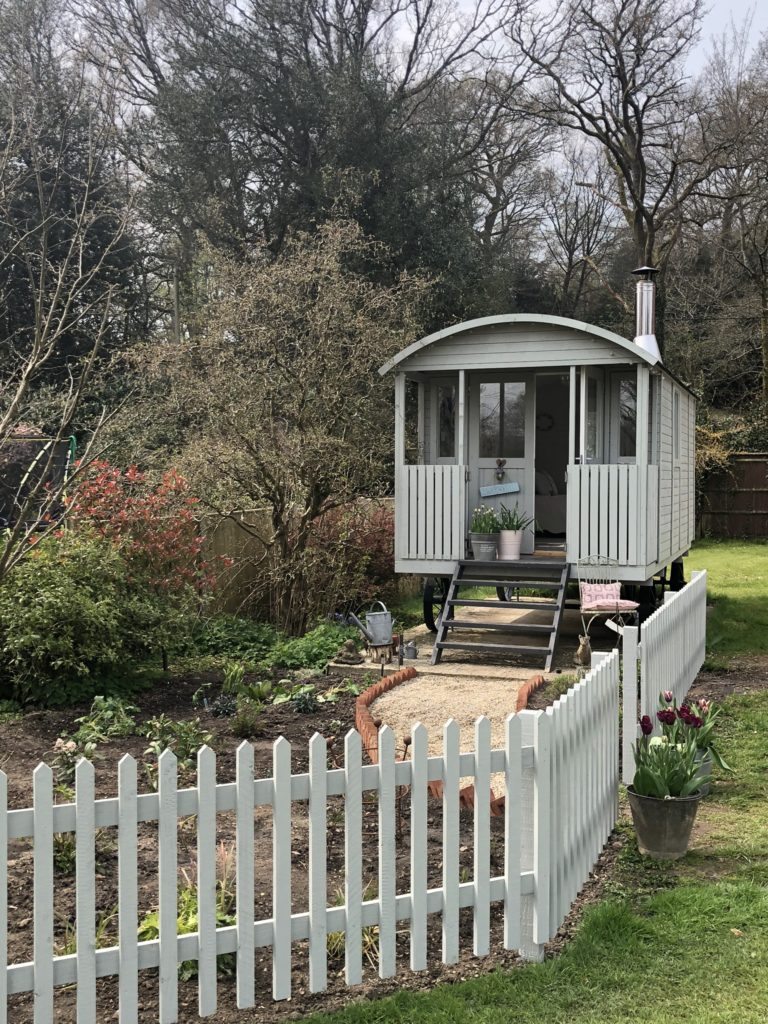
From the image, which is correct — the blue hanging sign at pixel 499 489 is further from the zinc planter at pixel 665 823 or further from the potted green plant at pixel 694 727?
the zinc planter at pixel 665 823

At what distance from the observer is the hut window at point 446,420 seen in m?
11.6

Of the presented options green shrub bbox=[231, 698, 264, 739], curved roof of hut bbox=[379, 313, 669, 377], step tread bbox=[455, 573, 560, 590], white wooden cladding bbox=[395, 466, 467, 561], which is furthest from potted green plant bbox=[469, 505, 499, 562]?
green shrub bbox=[231, 698, 264, 739]

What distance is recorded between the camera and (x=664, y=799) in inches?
177

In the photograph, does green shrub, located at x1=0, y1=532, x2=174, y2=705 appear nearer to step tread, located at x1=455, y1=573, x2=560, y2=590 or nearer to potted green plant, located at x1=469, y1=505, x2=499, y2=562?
step tread, located at x1=455, y1=573, x2=560, y2=590

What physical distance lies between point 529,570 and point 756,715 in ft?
11.0

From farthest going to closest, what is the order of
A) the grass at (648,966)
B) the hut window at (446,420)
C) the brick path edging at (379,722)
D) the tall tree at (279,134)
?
the tall tree at (279,134), the hut window at (446,420), the brick path edging at (379,722), the grass at (648,966)

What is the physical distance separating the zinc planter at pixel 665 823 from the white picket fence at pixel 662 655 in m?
0.60

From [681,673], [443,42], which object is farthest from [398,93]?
[681,673]

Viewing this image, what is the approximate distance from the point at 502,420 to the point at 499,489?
0.84 metres

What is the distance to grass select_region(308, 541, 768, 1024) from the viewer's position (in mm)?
3139

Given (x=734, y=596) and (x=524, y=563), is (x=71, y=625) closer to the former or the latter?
(x=524, y=563)

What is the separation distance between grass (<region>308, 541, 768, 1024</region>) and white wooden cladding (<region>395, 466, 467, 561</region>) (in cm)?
574

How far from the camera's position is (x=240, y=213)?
2005 cm

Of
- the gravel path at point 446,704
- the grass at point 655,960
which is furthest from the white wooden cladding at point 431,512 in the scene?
the grass at point 655,960
